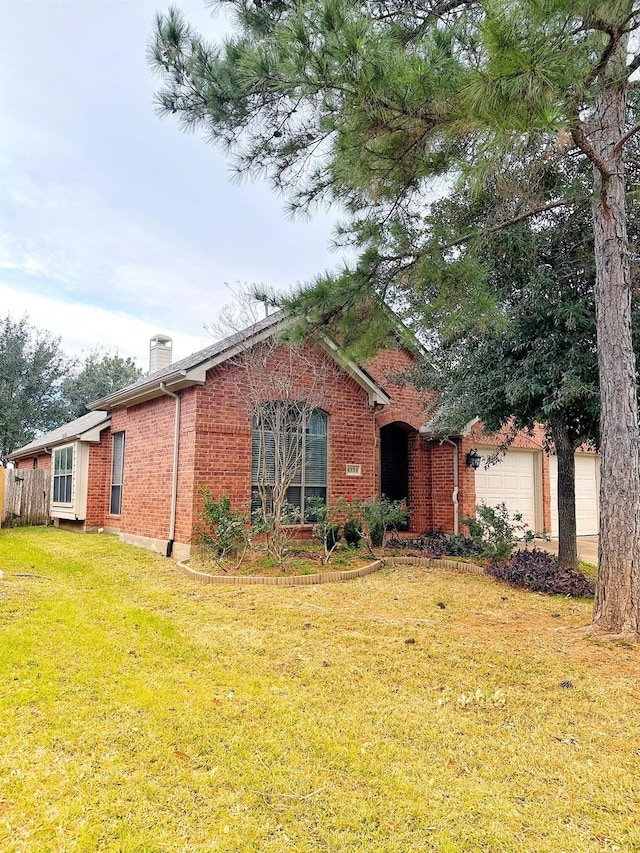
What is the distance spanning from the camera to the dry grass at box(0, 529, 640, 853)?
226 centimetres

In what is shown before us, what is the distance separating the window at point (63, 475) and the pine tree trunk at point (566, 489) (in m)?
11.5

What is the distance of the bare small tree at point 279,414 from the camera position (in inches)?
343

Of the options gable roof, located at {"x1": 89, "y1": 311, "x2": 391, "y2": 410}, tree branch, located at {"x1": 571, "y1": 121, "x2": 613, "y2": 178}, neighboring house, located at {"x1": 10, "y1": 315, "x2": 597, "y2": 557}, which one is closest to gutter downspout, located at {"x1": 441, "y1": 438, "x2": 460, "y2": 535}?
neighboring house, located at {"x1": 10, "y1": 315, "x2": 597, "y2": 557}

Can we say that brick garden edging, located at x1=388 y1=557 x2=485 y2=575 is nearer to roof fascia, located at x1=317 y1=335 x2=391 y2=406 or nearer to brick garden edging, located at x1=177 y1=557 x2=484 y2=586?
brick garden edging, located at x1=177 y1=557 x2=484 y2=586

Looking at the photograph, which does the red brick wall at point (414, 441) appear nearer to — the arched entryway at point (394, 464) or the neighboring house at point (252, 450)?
the neighboring house at point (252, 450)

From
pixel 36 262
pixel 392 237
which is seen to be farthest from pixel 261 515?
pixel 36 262

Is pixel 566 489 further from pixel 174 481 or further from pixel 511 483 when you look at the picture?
pixel 174 481

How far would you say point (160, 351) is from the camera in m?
15.7

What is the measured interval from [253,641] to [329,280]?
13.8ft

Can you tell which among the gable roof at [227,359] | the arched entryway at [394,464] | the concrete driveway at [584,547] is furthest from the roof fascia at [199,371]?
the concrete driveway at [584,547]

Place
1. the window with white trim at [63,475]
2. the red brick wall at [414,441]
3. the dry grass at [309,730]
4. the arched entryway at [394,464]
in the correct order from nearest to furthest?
the dry grass at [309,730] < the red brick wall at [414,441] < the arched entryway at [394,464] < the window with white trim at [63,475]

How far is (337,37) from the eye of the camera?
4043 mm

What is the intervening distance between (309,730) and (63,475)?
13.4m

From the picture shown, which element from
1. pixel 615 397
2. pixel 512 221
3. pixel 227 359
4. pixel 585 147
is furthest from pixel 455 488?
pixel 585 147
